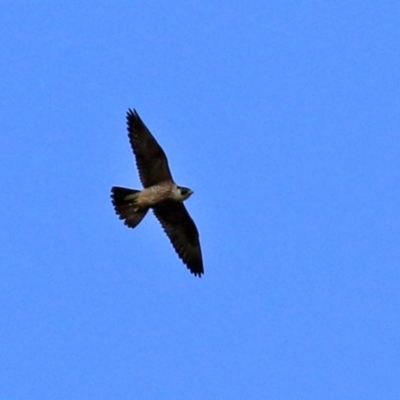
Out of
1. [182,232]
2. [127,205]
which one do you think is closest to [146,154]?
[127,205]

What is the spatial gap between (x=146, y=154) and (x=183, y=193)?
38.8 inches

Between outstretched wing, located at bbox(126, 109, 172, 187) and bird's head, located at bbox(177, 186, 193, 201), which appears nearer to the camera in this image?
outstretched wing, located at bbox(126, 109, 172, 187)

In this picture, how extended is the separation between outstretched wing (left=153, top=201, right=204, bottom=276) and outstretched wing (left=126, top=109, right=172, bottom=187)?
2.00 feet

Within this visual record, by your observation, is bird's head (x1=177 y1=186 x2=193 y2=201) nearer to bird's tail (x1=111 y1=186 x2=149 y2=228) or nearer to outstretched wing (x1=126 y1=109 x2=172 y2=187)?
outstretched wing (x1=126 y1=109 x2=172 y2=187)

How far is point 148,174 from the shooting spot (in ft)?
77.8

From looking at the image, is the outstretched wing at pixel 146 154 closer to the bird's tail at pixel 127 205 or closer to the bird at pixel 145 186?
the bird at pixel 145 186

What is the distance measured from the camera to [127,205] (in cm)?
2370

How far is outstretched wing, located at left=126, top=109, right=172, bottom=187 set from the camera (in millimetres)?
23484

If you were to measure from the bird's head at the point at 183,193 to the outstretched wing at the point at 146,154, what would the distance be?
0.92ft

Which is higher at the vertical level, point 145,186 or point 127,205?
point 145,186

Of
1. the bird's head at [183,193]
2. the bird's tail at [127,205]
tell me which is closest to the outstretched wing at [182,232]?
the bird's head at [183,193]

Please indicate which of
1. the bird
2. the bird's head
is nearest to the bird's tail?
the bird

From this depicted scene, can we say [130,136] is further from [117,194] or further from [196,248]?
[196,248]

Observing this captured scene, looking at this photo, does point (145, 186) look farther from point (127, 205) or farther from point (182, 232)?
point (182, 232)
